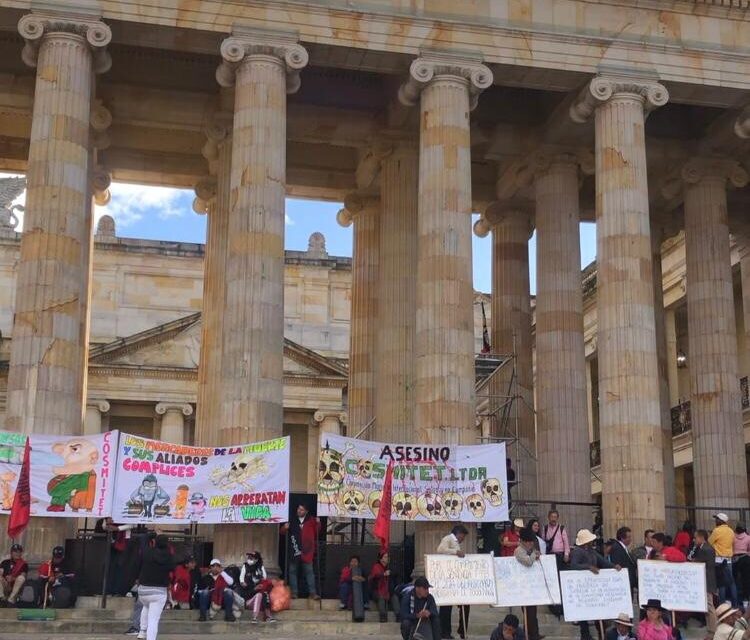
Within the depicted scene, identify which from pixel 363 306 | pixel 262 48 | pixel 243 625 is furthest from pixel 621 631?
pixel 363 306

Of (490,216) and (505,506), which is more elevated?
(490,216)

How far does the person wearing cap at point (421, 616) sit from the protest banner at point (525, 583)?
2.11m

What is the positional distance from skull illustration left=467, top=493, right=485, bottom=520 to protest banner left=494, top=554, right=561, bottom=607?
6.08 m

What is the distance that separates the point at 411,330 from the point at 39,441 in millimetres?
12551

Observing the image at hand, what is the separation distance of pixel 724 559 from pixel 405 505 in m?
6.94

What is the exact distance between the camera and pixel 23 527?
24.5 metres

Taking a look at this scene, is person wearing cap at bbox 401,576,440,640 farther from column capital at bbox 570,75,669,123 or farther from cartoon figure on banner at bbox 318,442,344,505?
column capital at bbox 570,75,669,123

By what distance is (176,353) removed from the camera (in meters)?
55.0

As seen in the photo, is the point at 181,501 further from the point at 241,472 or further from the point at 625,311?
the point at 625,311

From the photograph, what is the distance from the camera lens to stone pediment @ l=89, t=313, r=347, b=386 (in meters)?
54.3

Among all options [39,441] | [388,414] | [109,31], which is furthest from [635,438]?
[109,31]

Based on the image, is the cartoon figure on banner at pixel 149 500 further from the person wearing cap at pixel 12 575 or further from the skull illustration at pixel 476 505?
the skull illustration at pixel 476 505

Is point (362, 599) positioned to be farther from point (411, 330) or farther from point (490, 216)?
point (490, 216)

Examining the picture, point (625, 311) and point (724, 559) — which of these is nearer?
point (724, 559)
